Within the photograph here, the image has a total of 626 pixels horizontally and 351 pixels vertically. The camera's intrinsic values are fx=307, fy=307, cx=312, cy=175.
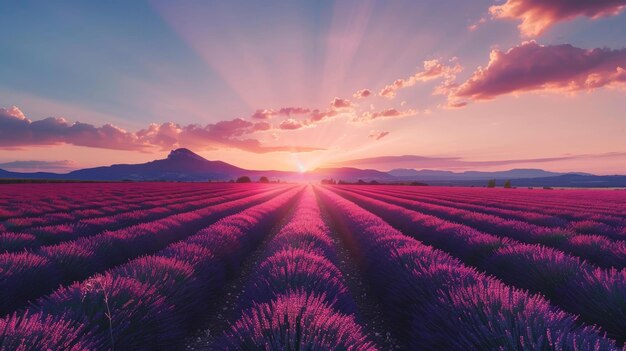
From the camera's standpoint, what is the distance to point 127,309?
9.68 ft

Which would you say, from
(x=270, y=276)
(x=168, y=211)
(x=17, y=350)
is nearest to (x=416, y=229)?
(x=270, y=276)

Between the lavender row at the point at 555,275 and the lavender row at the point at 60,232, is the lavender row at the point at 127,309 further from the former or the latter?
the lavender row at the point at 555,275

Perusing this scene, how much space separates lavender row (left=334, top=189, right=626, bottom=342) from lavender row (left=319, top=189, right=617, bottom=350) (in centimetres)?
35

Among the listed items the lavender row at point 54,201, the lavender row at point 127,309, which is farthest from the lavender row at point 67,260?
the lavender row at point 54,201

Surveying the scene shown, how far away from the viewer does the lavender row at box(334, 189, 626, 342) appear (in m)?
3.20

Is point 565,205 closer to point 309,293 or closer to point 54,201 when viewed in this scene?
point 309,293

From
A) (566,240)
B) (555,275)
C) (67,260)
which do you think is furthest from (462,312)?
(566,240)

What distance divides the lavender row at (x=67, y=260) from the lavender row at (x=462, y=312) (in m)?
5.05

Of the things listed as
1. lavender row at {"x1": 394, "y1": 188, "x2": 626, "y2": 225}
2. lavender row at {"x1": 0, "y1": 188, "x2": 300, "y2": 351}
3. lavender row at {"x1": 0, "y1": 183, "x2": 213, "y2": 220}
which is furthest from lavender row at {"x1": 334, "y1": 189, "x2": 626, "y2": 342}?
lavender row at {"x1": 0, "y1": 183, "x2": 213, "y2": 220}

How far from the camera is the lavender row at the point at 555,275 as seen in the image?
3.20 m

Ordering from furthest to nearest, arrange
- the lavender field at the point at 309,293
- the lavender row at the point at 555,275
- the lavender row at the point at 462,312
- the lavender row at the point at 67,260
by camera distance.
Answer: the lavender row at the point at 67,260
the lavender row at the point at 555,275
the lavender field at the point at 309,293
the lavender row at the point at 462,312

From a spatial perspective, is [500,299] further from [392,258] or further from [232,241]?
[232,241]

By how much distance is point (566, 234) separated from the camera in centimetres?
724

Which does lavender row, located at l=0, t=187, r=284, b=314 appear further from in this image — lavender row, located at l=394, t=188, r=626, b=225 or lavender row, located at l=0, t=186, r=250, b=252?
lavender row, located at l=394, t=188, r=626, b=225
